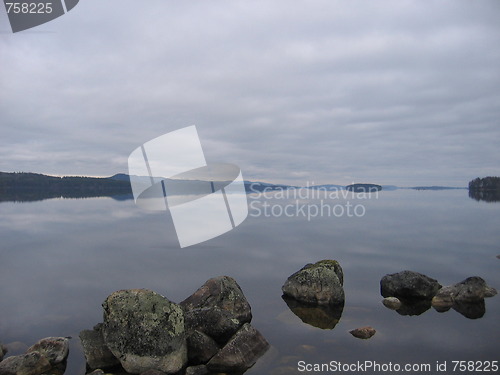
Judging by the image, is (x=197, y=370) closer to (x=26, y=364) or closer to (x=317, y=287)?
(x=26, y=364)

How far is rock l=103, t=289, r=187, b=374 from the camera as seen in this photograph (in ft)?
35.2

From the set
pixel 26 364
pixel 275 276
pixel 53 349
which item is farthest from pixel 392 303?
pixel 26 364

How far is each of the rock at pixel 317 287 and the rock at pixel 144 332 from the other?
7299 millimetres

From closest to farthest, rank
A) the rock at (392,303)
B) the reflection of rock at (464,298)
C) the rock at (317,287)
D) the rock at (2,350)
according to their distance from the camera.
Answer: the rock at (2,350) → the reflection of rock at (464,298) → the rock at (392,303) → the rock at (317,287)

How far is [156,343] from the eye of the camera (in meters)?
10.8

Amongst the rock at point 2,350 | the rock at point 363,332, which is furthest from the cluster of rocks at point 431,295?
the rock at point 2,350

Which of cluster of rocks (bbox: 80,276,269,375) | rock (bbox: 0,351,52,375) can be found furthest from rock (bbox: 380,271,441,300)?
rock (bbox: 0,351,52,375)

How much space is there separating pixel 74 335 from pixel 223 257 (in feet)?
55.4

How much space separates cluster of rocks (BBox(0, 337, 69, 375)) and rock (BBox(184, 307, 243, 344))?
3.89 metres

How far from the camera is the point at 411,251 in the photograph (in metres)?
33.8

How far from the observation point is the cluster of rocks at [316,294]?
628 inches

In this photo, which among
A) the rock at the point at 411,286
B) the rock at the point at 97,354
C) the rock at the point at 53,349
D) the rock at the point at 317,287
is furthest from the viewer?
the rock at the point at 411,286

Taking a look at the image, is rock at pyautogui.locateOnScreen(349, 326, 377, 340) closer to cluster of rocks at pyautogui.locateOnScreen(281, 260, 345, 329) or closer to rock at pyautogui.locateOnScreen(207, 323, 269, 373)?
cluster of rocks at pyautogui.locateOnScreen(281, 260, 345, 329)

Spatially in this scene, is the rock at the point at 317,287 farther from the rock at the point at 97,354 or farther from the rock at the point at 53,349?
the rock at the point at 53,349
